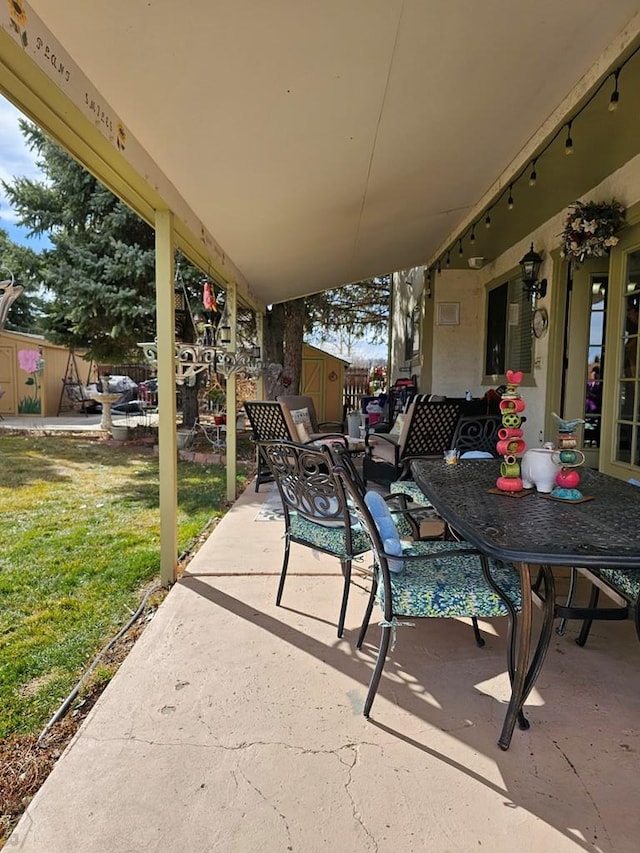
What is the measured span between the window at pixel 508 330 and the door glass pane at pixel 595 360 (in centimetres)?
82

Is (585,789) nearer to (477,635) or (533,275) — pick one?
(477,635)

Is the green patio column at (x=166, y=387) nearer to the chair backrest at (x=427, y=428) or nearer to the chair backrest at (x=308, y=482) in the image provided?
the chair backrest at (x=308, y=482)

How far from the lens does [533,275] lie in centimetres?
494

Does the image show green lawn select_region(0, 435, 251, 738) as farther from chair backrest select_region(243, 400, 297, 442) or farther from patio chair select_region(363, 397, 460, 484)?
patio chair select_region(363, 397, 460, 484)

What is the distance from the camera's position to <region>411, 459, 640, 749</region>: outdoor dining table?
4.60ft

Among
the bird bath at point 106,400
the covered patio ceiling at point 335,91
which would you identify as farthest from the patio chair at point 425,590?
the bird bath at point 106,400

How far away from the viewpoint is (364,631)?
2.11m

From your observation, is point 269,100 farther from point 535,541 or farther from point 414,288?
point 414,288

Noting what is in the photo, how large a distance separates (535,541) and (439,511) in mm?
416

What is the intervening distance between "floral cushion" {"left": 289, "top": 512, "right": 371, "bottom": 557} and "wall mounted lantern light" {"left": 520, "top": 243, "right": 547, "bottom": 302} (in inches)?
Answer: 144

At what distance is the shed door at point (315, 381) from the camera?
11.9 m

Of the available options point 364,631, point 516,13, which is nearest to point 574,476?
point 364,631

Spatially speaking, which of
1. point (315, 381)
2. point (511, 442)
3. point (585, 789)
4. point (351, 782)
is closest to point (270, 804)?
point (351, 782)

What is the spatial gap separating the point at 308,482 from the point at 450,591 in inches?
30.2
